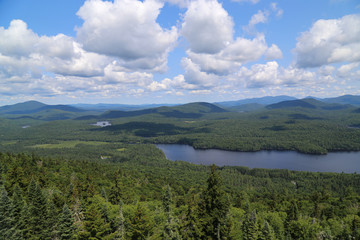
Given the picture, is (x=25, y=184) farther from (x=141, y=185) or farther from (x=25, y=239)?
(x=141, y=185)

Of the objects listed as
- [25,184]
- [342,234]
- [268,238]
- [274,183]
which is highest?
[25,184]

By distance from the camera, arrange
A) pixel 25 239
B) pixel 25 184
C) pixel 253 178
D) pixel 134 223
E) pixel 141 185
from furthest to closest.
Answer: pixel 253 178 → pixel 141 185 → pixel 25 184 → pixel 25 239 → pixel 134 223

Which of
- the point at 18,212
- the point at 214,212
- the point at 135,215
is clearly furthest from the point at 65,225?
the point at 214,212

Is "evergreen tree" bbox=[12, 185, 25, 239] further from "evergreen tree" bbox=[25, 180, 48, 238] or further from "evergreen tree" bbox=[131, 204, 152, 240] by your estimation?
"evergreen tree" bbox=[131, 204, 152, 240]

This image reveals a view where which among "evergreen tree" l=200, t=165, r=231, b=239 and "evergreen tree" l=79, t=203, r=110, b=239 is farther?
"evergreen tree" l=200, t=165, r=231, b=239

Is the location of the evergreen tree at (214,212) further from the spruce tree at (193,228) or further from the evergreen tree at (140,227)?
the evergreen tree at (140,227)

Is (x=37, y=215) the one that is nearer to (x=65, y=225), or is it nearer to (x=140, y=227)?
(x=65, y=225)

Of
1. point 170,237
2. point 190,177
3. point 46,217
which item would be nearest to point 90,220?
point 170,237

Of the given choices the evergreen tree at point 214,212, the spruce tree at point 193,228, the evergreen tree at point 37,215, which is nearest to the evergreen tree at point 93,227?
the spruce tree at point 193,228

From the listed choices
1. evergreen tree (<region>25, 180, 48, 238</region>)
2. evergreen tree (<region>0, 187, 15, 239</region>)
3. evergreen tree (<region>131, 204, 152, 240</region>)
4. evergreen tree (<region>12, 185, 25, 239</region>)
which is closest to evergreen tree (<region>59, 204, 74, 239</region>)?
evergreen tree (<region>25, 180, 48, 238</region>)
